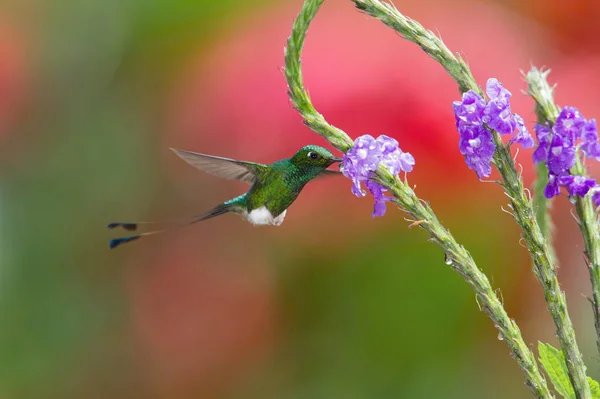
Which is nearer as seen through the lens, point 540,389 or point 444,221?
point 540,389

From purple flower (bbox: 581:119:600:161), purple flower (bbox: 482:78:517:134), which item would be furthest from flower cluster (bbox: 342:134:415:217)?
purple flower (bbox: 581:119:600:161)

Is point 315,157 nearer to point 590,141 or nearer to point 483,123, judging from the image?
point 483,123

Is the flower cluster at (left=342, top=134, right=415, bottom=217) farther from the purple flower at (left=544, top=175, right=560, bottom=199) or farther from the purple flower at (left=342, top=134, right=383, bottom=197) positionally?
the purple flower at (left=544, top=175, right=560, bottom=199)

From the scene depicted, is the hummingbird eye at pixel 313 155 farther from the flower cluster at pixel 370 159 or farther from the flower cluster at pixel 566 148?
the flower cluster at pixel 566 148

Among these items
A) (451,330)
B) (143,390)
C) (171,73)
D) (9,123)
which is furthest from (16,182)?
(451,330)

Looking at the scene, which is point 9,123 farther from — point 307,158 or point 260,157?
point 307,158
